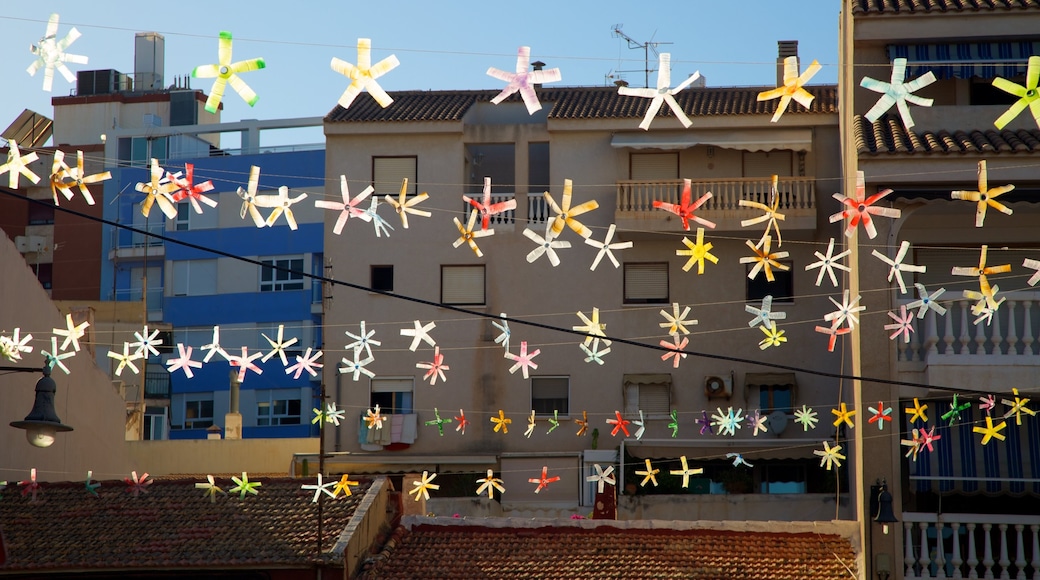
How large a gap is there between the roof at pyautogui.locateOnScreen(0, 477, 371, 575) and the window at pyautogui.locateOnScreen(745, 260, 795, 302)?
34.0 ft

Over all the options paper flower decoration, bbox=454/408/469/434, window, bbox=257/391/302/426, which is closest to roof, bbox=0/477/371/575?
paper flower decoration, bbox=454/408/469/434

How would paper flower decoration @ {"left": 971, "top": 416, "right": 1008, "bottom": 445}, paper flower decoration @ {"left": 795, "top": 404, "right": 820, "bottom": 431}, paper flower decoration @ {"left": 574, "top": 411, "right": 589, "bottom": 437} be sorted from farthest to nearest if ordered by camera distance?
paper flower decoration @ {"left": 574, "top": 411, "right": 589, "bottom": 437}, paper flower decoration @ {"left": 795, "top": 404, "right": 820, "bottom": 431}, paper flower decoration @ {"left": 971, "top": 416, "right": 1008, "bottom": 445}

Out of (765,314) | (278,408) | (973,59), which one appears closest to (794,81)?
(765,314)

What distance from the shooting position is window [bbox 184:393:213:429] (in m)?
37.0

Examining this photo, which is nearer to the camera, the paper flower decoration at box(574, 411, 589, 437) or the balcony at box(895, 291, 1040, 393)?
the balcony at box(895, 291, 1040, 393)

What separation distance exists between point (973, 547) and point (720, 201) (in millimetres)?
10151

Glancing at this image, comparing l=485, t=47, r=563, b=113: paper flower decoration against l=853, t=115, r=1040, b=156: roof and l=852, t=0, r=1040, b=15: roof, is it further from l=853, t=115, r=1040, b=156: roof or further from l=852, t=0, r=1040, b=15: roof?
l=852, t=0, r=1040, b=15: roof

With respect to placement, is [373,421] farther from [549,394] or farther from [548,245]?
[548,245]

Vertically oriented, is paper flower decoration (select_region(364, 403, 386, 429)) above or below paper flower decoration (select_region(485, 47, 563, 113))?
below

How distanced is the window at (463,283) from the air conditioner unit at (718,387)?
434cm

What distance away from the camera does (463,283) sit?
85.6 feet

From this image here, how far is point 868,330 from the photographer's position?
54.3ft

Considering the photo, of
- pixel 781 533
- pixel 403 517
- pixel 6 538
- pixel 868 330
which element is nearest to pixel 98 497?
pixel 6 538

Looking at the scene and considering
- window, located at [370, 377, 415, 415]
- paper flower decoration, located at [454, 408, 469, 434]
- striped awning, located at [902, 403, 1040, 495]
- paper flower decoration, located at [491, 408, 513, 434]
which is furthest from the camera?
window, located at [370, 377, 415, 415]
